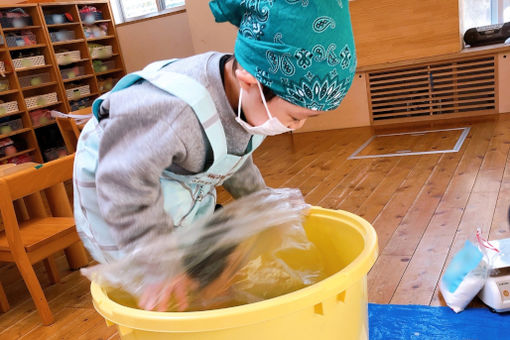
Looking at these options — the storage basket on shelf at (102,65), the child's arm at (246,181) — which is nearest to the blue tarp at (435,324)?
the child's arm at (246,181)

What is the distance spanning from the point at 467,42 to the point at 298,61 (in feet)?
10.1

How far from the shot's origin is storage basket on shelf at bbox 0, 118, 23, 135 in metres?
4.09

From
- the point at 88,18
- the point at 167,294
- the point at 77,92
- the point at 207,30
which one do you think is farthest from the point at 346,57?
the point at 88,18

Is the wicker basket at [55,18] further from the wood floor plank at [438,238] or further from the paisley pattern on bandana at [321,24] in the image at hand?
the paisley pattern on bandana at [321,24]

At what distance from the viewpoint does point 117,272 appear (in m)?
0.62

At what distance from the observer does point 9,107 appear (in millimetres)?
4125

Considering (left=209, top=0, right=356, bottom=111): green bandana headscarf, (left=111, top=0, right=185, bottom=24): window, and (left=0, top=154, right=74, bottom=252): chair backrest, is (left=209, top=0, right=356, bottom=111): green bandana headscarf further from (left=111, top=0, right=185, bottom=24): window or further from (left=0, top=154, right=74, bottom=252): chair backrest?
(left=111, top=0, right=185, bottom=24): window

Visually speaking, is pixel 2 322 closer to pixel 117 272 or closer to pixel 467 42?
pixel 117 272

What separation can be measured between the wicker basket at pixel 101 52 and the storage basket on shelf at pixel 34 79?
0.56 metres

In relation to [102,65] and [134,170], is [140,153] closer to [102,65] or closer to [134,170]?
[134,170]

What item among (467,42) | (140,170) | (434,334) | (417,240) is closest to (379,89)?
(467,42)

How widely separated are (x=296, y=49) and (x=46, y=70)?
4.60 meters

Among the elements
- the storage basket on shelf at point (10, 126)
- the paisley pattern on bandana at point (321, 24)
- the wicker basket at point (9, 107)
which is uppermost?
the paisley pattern on bandana at point (321, 24)

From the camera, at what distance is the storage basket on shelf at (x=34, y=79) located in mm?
4305
